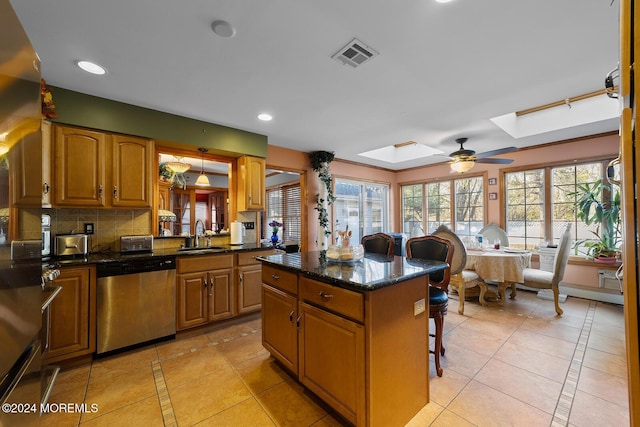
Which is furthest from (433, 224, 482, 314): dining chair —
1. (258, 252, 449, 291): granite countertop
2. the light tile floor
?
(258, 252, 449, 291): granite countertop

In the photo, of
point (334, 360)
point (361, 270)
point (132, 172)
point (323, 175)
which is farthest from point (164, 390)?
point (323, 175)

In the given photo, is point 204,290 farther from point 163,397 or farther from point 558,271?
point 558,271

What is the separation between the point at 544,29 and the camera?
5.88ft

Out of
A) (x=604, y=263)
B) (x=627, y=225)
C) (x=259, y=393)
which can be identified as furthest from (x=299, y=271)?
(x=604, y=263)

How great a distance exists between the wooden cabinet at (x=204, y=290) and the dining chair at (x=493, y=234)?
463cm

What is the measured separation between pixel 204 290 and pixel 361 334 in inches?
87.4

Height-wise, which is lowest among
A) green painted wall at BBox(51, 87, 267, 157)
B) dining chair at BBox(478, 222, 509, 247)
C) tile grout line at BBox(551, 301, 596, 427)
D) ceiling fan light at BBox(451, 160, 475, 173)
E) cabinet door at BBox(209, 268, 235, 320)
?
tile grout line at BBox(551, 301, 596, 427)

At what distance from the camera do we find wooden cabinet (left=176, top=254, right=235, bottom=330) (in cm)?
288

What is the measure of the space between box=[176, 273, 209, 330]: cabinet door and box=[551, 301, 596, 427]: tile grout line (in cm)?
313

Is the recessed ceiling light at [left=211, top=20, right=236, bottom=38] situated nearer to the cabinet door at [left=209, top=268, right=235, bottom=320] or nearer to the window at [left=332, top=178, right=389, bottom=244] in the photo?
the cabinet door at [left=209, top=268, right=235, bottom=320]

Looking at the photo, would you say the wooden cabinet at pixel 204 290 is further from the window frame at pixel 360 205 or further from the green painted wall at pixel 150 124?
the window frame at pixel 360 205

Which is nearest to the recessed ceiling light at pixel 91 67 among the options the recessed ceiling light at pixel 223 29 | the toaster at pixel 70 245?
the recessed ceiling light at pixel 223 29

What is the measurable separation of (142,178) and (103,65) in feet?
3.80

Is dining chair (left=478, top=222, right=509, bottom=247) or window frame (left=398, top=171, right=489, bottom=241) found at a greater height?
window frame (left=398, top=171, right=489, bottom=241)
